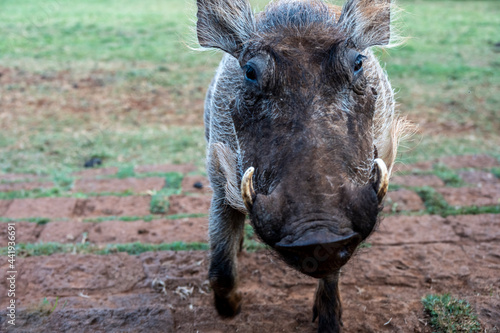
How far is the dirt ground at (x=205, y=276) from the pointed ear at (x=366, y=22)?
1.34 metres

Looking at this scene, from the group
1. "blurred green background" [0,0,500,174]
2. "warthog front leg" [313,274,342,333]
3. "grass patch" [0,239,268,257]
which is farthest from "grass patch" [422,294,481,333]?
"grass patch" [0,239,268,257]

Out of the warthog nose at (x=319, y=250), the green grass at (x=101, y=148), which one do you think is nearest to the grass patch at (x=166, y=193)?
the green grass at (x=101, y=148)

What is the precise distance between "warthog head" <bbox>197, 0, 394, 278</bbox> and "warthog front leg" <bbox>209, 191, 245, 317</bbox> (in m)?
0.72

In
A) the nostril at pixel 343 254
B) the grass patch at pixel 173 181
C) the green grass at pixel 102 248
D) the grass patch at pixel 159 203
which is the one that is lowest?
the grass patch at pixel 173 181

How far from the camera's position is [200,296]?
3246 millimetres

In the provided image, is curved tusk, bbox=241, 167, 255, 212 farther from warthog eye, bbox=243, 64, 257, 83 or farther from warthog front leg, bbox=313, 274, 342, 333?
warthog front leg, bbox=313, 274, 342, 333

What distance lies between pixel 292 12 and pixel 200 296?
1.98 meters

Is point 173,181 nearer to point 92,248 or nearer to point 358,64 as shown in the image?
point 92,248

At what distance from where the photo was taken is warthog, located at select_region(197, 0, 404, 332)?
1.89 meters

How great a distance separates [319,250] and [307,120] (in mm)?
674

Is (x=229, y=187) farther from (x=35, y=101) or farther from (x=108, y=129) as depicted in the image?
(x=35, y=101)

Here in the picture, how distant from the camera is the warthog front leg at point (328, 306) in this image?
273 cm

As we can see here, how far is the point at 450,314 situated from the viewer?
8.70 feet

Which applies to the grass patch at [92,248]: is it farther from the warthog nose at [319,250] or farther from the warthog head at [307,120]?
the warthog nose at [319,250]
